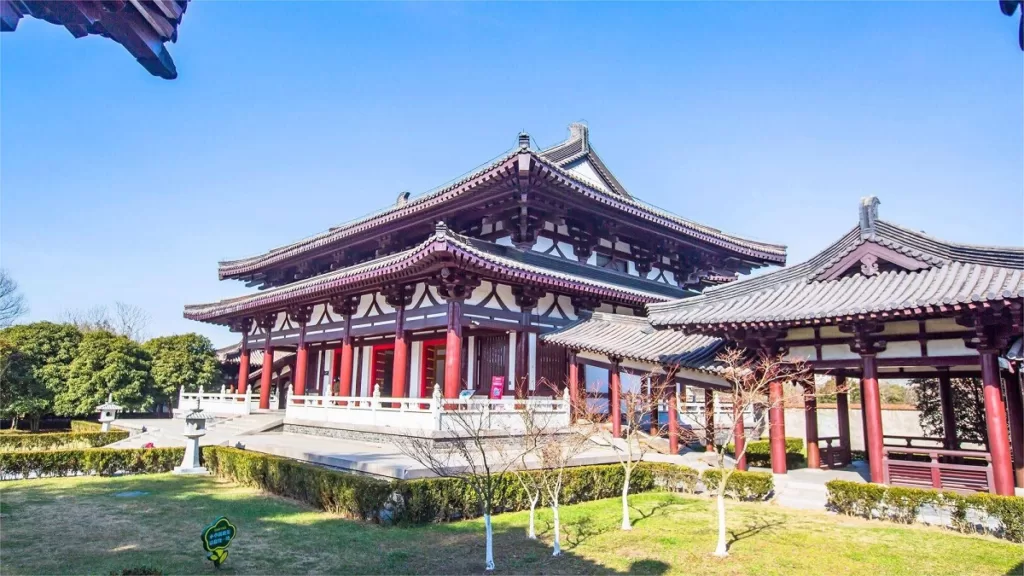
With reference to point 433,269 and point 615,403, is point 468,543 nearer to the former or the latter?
point 615,403

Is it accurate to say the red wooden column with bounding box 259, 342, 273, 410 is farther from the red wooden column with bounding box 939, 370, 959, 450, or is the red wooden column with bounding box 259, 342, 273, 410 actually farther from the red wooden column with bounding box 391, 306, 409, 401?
the red wooden column with bounding box 939, 370, 959, 450

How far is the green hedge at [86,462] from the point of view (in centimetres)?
1480

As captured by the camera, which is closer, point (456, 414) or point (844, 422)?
point (456, 414)

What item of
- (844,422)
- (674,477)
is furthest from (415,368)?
(844,422)

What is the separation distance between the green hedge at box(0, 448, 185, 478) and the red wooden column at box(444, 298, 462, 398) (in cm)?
774

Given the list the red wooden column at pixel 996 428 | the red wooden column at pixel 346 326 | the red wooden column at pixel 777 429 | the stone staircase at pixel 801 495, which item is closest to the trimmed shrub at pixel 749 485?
the stone staircase at pixel 801 495

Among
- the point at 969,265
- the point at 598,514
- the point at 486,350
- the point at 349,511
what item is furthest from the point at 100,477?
the point at 969,265

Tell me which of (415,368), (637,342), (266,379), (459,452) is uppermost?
(637,342)

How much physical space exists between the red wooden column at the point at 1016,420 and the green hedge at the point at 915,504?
8.98 feet

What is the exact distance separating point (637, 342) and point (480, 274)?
4719 mm

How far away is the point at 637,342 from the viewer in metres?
16.5

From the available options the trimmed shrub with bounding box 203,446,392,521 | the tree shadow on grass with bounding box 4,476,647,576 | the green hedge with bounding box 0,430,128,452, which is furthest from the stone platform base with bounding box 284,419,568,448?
the green hedge with bounding box 0,430,128,452

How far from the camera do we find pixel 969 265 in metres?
11.4

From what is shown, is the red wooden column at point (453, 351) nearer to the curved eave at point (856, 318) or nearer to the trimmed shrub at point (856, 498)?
the curved eave at point (856, 318)
